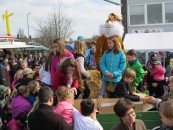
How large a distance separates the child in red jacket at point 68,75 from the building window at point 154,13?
2456 centimetres

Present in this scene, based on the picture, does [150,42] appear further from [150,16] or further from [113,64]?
[113,64]

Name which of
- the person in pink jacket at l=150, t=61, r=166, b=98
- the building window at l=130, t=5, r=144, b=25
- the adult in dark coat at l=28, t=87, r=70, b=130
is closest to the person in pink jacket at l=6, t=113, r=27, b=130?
the adult in dark coat at l=28, t=87, r=70, b=130

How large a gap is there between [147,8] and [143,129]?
88.6 feet

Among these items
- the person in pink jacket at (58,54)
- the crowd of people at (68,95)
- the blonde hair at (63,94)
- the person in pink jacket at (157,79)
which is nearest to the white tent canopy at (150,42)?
the person in pink jacket at (157,79)

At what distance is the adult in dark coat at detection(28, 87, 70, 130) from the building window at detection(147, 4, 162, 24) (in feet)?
86.1

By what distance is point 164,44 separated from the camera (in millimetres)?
18531

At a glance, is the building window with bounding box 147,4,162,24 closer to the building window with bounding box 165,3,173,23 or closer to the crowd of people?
the building window with bounding box 165,3,173,23

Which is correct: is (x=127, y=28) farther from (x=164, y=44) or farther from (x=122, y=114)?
(x=122, y=114)

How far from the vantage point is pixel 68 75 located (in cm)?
613

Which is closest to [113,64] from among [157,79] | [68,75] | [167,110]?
[68,75]

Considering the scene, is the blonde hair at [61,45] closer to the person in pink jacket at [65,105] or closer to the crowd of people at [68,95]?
the crowd of people at [68,95]

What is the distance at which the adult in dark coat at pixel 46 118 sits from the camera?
14.8 feet

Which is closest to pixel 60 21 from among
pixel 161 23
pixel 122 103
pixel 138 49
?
pixel 161 23

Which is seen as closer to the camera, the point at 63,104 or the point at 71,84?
the point at 63,104
